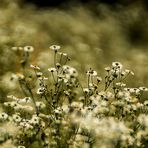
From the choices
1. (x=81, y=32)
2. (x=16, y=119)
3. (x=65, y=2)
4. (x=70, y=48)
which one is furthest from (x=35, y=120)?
(x=65, y=2)

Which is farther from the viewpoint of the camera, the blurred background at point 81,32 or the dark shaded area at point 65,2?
the dark shaded area at point 65,2

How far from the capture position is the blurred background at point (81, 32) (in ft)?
30.7

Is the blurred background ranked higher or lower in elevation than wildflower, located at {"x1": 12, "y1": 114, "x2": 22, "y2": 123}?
higher

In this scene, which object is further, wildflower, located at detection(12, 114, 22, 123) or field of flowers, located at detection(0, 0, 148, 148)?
field of flowers, located at detection(0, 0, 148, 148)

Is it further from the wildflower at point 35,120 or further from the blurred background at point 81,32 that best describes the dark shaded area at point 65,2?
the wildflower at point 35,120

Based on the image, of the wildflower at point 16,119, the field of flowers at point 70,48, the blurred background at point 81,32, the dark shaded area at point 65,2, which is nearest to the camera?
the wildflower at point 16,119

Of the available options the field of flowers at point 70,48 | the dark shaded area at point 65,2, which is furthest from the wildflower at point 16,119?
the dark shaded area at point 65,2

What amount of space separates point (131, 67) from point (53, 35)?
1759mm

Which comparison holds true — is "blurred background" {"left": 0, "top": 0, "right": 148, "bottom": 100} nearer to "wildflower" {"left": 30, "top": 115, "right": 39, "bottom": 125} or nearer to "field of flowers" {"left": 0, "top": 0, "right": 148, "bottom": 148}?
"field of flowers" {"left": 0, "top": 0, "right": 148, "bottom": 148}

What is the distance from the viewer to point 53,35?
9.85 meters

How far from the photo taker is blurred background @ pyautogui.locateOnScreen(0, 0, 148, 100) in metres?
9.37

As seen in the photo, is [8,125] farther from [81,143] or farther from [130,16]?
[130,16]

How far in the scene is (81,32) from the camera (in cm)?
1015

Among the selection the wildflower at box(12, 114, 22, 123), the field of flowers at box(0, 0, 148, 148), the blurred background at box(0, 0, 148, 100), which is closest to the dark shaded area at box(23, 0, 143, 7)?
the blurred background at box(0, 0, 148, 100)
